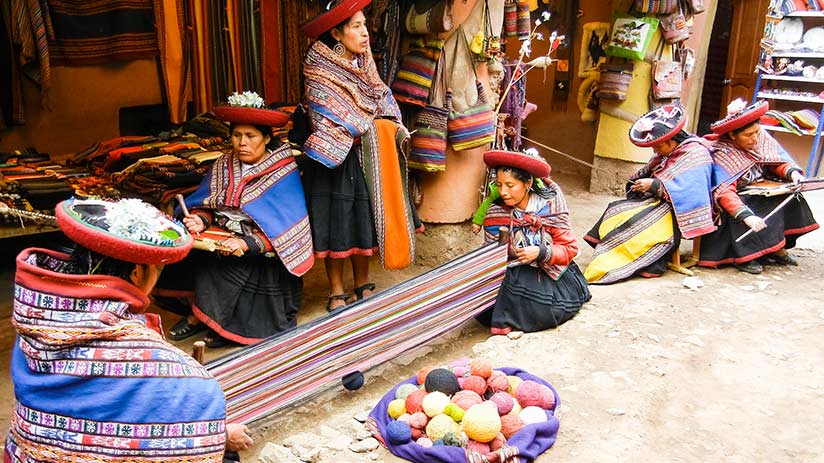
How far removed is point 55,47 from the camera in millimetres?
4789

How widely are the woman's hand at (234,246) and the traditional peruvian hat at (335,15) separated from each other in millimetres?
1216

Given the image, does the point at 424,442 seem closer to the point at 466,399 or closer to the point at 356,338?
the point at 466,399

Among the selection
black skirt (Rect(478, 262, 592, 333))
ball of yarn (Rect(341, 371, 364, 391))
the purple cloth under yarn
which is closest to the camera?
the purple cloth under yarn

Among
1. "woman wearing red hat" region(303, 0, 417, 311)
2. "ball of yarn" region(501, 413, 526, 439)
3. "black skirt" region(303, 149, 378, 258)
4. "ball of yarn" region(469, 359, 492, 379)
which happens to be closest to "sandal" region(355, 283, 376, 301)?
"woman wearing red hat" region(303, 0, 417, 311)

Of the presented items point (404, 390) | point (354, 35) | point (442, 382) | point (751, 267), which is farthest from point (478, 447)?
point (751, 267)

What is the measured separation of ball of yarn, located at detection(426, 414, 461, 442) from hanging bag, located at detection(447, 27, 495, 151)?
2.40m

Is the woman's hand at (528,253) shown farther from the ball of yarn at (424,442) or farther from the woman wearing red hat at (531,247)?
the ball of yarn at (424,442)

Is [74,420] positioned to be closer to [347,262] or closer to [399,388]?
[399,388]

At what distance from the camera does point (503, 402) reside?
295 centimetres

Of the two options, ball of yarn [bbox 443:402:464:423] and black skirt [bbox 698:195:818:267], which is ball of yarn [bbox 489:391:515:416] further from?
black skirt [bbox 698:195:818:267]

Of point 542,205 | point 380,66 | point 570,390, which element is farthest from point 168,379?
point 380,66

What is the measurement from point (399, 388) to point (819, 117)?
21.6ft

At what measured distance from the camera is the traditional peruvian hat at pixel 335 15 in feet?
11.9

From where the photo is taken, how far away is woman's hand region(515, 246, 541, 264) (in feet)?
12.9
